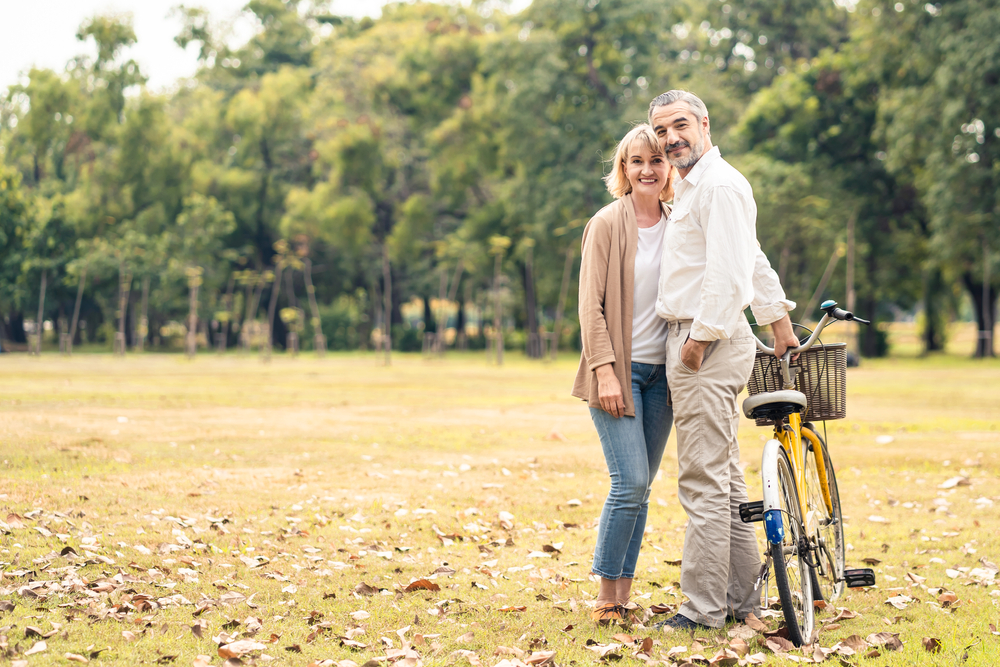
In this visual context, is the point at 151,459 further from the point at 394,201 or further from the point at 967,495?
the point at 394,201

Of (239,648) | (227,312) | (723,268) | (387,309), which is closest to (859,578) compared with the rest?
(723,268)

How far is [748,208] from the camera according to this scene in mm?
3842

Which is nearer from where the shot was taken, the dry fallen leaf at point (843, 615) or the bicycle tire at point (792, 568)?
the bicycle tire at point (792, 568)

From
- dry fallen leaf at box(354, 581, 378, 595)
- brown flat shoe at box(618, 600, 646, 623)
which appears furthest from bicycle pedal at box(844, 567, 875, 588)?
dry fallen leaf at box(354, 581, 378, 595)

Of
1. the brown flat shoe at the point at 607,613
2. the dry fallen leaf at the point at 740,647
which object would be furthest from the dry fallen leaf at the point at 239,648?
the dry fallen leaf at the point at 740,647

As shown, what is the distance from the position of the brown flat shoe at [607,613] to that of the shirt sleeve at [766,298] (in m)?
1.39

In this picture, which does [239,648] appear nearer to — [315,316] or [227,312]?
[315,316]

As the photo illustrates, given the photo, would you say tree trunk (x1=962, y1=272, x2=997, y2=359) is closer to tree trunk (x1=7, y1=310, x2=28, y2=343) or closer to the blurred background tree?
the blurred background tree

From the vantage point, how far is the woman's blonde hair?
13.4 feet

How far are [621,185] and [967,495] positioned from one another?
484cm

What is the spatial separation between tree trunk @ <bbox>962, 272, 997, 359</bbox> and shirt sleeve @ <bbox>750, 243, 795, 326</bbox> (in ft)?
110

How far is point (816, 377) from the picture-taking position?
4.16 meters

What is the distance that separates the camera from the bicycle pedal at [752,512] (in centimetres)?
389

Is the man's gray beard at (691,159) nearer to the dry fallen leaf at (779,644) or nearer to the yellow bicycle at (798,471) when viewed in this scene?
the yellow bicycle at (798,471)
